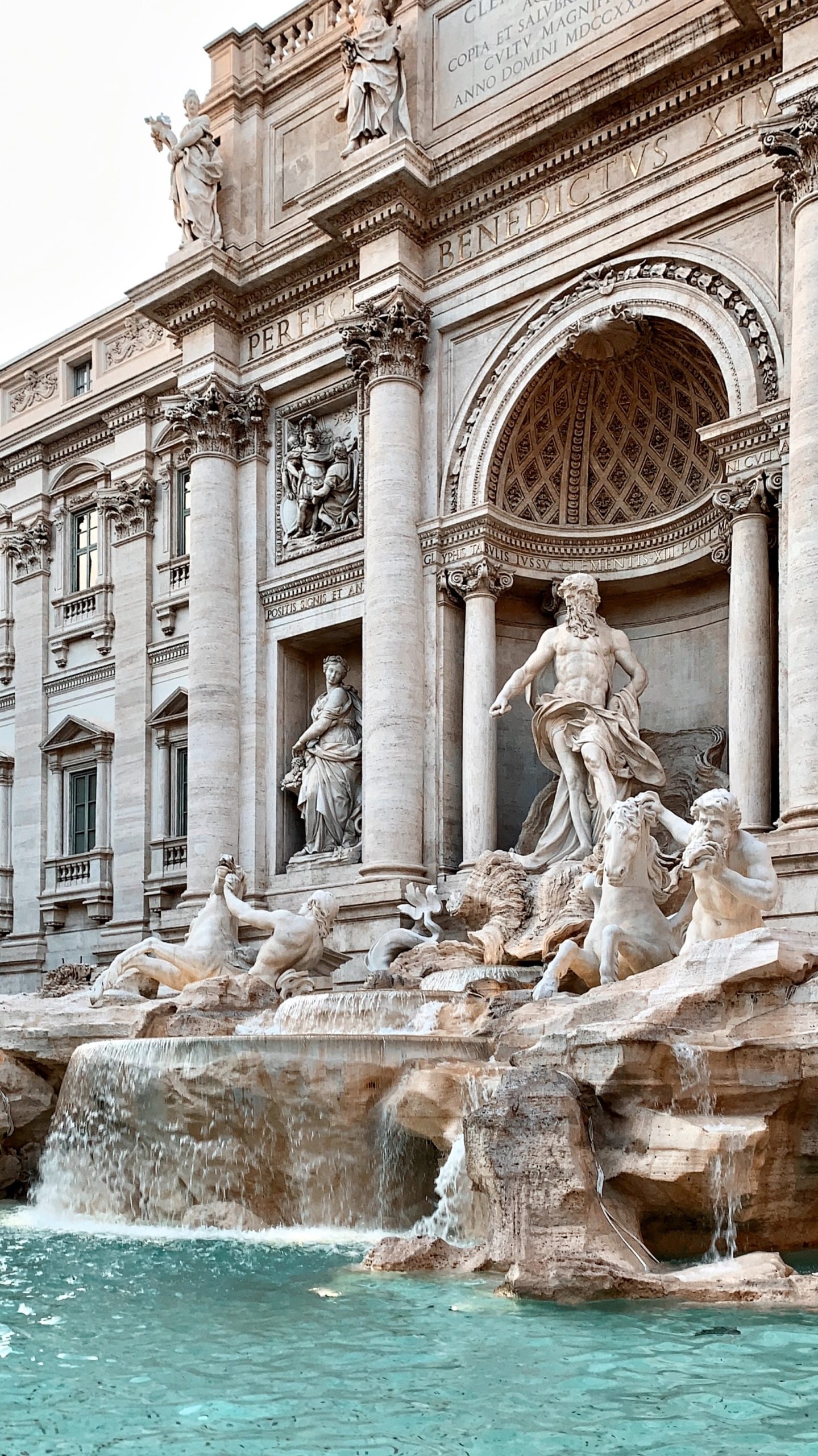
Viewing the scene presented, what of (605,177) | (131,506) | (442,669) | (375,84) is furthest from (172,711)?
(605,177)

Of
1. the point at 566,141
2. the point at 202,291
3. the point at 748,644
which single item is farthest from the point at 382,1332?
the point at 202,291

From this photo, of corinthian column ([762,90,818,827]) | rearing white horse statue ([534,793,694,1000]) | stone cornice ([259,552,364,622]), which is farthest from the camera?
stone cornice ([259,552,364,622])

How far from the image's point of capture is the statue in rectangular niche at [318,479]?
1959 centimetres

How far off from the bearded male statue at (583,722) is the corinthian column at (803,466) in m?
2.46

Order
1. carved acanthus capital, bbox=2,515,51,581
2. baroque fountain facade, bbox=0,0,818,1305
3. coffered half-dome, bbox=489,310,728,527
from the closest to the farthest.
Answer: baroque fountain facade, bbox=0,0,818,1305 → coffered half-dome, bbox=489,310,728,527 → carved acanthus capital, bbox=2,515,51,581

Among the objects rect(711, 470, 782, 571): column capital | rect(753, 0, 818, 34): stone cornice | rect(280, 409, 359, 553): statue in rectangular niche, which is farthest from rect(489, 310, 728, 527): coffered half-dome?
rect(753, 0, 818, 34): stone cornice

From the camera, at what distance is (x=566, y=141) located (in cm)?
1694

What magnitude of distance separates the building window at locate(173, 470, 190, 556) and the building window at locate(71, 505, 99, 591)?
2139mm

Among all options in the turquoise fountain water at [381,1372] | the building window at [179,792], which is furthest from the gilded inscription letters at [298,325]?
the turquoise fountain water at [381,1372]

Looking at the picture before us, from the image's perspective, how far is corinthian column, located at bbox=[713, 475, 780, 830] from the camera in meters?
14.4

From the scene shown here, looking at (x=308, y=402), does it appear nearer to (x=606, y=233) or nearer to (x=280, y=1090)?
(x=606, y=233)

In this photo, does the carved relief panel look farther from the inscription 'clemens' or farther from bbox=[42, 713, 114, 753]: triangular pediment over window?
bbox=[42, 713, 114, 753]: triangular pediment over window

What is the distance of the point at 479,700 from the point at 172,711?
22.0ft

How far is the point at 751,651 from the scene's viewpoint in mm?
14570
